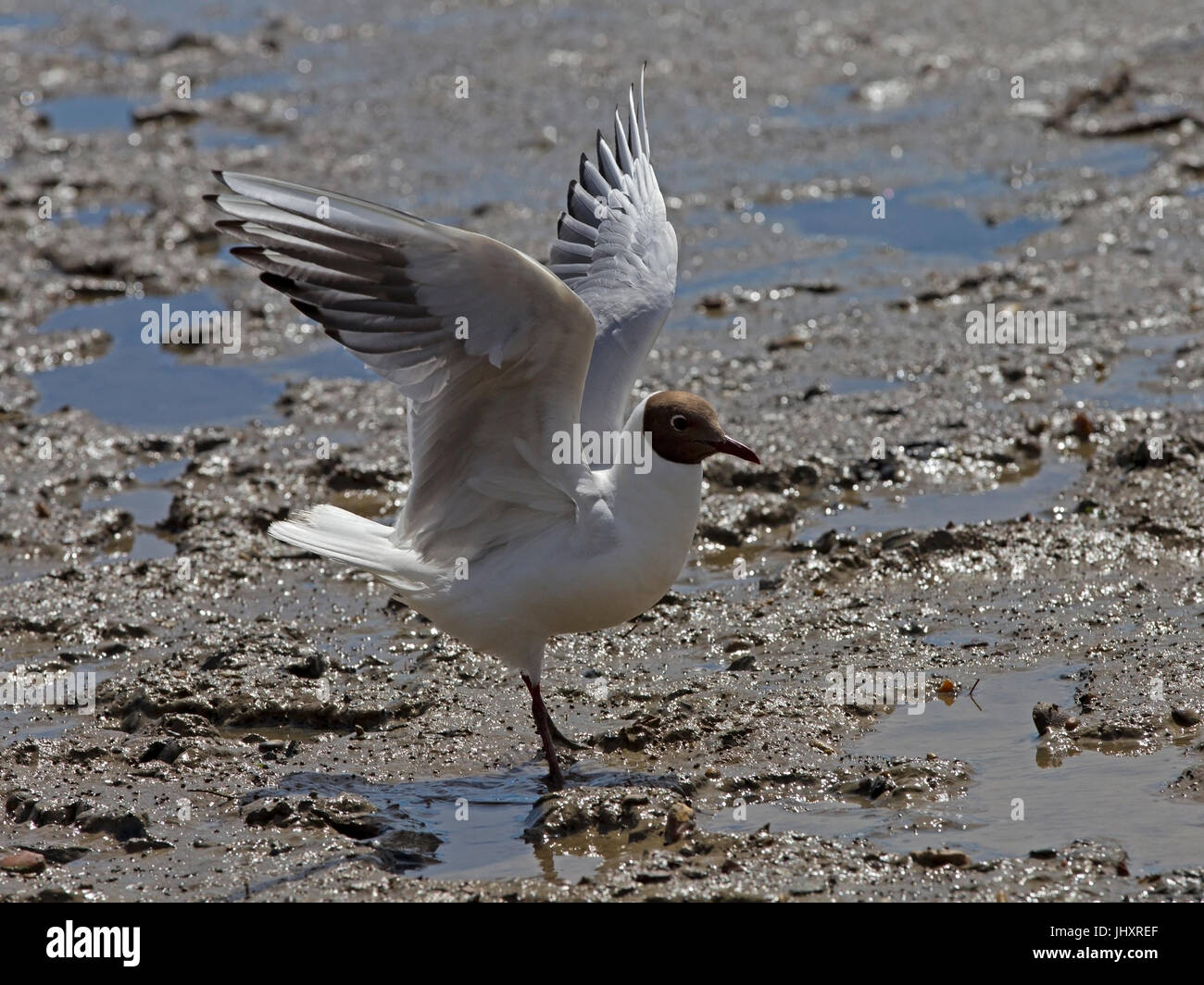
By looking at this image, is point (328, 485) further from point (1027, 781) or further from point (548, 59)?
point (548, 59)

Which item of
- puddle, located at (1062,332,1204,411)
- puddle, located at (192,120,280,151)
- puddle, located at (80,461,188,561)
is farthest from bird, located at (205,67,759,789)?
puddle, located at (192,120,280,151)

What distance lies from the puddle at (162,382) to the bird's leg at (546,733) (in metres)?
3.61

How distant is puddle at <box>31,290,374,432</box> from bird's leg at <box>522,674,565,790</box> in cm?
361

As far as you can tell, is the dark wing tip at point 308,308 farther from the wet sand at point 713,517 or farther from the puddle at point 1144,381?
the puddle at point 1144,381

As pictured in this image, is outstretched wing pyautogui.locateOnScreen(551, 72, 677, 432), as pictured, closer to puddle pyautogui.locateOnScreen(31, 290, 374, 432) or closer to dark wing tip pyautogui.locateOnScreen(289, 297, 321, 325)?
dark wing tip pyautogui.locateOnScreen(289, 297, 321, 325)

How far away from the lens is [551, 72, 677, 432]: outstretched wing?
19.9 feet

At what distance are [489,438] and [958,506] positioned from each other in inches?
108

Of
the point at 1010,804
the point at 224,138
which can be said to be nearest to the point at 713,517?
the point at 1010,804

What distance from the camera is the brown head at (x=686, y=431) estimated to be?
17.2 ft

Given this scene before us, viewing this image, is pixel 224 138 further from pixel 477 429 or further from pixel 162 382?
pixel 477 429

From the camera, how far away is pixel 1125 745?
5.13 metres

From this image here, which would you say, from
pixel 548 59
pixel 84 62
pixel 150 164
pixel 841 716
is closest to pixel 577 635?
pixel 841 716

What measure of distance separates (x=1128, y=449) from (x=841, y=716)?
2604mm

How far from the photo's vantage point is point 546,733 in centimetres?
522
